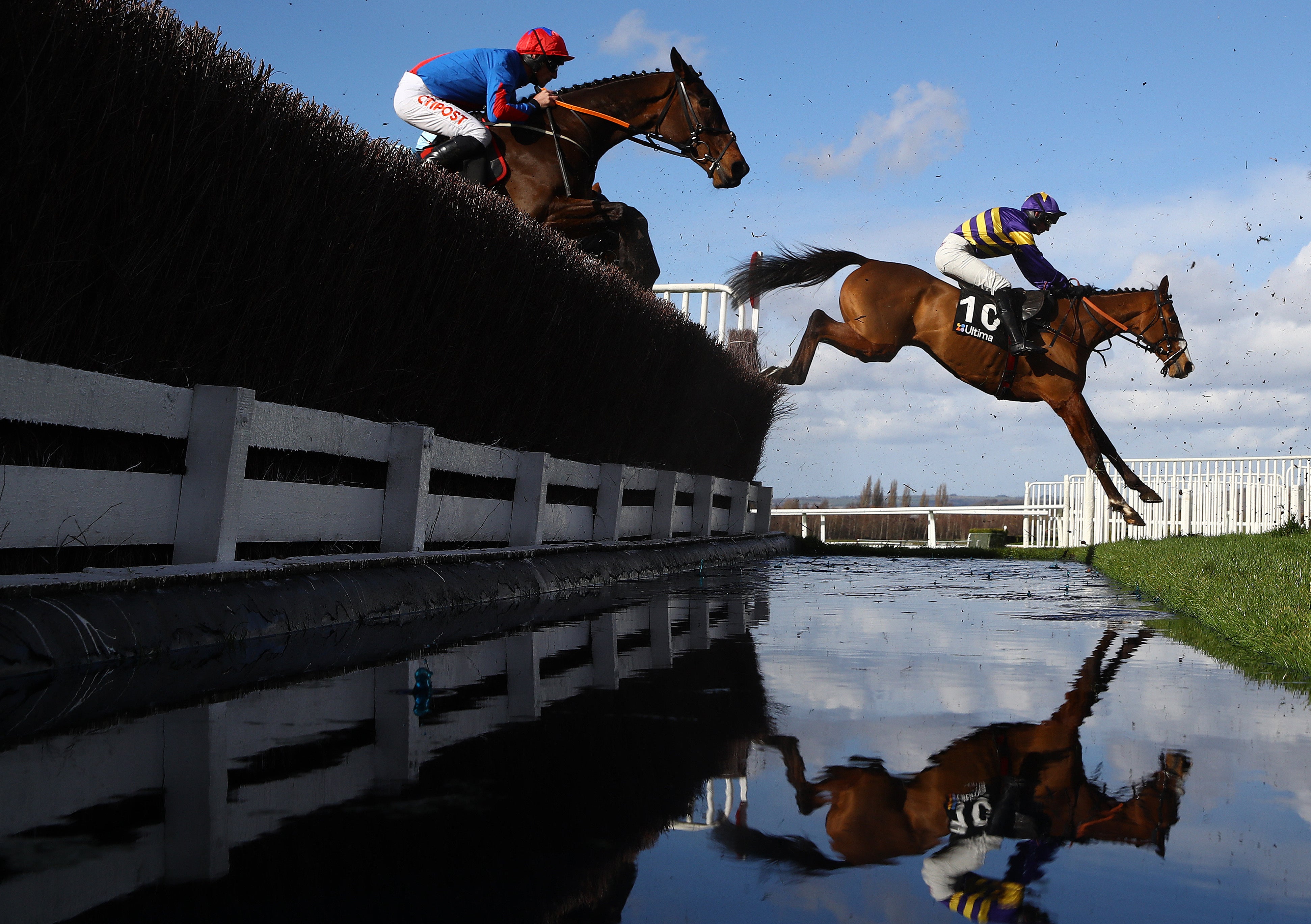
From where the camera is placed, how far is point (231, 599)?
4.66 metres

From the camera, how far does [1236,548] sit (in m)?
11.1

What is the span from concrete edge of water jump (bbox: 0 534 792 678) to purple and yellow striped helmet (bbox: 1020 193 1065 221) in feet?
28.2

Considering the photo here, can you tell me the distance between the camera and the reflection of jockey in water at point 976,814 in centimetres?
201

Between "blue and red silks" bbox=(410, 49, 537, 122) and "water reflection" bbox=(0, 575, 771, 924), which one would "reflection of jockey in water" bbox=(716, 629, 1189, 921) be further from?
"blue and red silks" bbox=(410, 49, 537, 122)

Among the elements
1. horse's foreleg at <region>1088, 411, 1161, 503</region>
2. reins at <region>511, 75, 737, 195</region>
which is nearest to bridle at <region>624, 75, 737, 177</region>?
reins at <region>511, 75, 737, 195</region>

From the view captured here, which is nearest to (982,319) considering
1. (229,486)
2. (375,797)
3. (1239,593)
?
(1239,593)

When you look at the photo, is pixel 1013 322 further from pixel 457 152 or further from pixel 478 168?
pixel 457 152

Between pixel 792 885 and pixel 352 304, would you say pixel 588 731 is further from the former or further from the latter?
pixel 352 304

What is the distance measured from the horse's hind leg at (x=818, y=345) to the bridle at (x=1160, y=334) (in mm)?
2437

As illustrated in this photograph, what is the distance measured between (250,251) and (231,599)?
1838 millimetres

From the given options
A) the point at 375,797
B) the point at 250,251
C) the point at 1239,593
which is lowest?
the point at 375,797

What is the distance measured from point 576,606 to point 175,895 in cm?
527

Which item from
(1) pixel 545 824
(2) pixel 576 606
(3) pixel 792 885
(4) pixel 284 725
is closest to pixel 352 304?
(2) pixel 576 606

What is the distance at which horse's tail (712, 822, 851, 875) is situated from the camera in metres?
2.04
